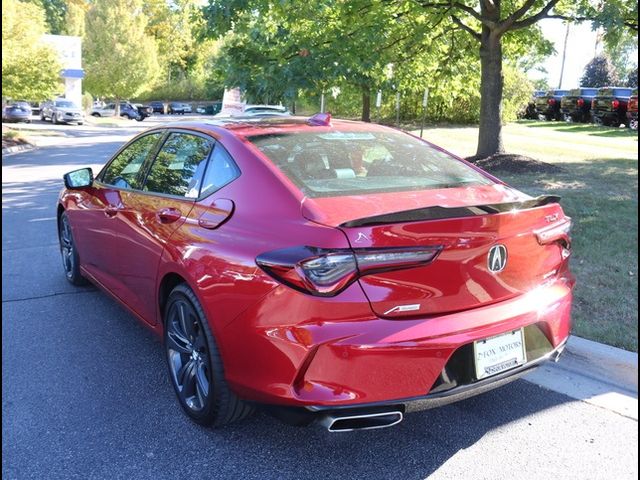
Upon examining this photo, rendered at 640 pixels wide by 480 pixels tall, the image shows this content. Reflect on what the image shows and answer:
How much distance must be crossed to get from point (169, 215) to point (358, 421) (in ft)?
5.48

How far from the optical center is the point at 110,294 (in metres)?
4.50

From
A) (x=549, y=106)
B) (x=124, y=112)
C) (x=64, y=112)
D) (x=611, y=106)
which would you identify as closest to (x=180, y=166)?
(x=611, y=106)

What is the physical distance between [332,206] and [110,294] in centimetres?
248

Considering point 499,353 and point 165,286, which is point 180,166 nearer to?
point 165,286

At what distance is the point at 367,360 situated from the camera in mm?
2453

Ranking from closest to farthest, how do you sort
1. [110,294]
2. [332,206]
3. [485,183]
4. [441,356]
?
[441,356] → [332,206] → [485,183] → [110,294]

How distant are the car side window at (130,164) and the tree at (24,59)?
1860 cm

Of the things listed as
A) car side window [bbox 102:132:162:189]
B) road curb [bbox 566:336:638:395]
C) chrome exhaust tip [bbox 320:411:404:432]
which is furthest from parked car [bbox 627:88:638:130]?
chrome exhaust tip [bbox 320:411:404:432]

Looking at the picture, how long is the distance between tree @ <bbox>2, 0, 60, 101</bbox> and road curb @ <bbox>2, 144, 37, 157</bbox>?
1.81 meters

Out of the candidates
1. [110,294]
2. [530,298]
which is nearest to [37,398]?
[110,294]

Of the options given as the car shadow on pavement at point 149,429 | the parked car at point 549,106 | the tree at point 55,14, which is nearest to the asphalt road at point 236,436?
the car shadow on pavement at point 149,429

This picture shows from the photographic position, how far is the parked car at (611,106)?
83.1 feet

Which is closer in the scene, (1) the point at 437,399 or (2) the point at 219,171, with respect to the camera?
(1) the point at 437,399

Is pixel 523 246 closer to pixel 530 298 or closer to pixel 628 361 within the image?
pixel 530 298
